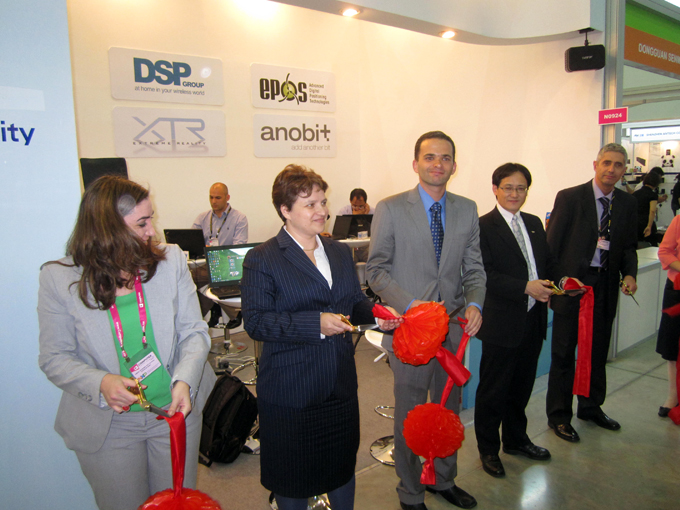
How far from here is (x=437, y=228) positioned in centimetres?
236

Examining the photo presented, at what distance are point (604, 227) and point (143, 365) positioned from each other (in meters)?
3.22

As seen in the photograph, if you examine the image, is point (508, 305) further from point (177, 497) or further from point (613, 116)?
point (613, 116)

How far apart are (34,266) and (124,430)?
0.81 metres

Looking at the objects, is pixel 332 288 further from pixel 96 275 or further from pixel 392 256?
pixel 96 275

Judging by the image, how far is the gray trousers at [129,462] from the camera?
1524mm

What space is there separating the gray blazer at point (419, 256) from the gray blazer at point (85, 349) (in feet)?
3.37

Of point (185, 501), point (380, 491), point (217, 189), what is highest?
point (217, 189)

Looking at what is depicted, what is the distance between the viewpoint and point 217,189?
18.9 ft

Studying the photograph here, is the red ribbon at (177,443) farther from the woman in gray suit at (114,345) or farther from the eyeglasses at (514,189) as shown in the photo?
the eyeglasses at (514,189)

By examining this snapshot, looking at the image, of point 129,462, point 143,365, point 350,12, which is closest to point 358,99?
point 350,12

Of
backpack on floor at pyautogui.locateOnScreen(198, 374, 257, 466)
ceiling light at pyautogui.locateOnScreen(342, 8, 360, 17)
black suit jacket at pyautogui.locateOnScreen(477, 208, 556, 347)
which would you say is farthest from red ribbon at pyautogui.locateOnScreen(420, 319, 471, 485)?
ceiling light at pyautogui.locateOnScreen(342, 8, 360, 17)

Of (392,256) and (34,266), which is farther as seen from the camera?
(392,256)

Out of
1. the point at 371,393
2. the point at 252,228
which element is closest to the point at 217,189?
the point at 252,228

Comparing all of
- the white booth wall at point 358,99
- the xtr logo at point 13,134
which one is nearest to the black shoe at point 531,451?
the white booth wall at point 358,99
